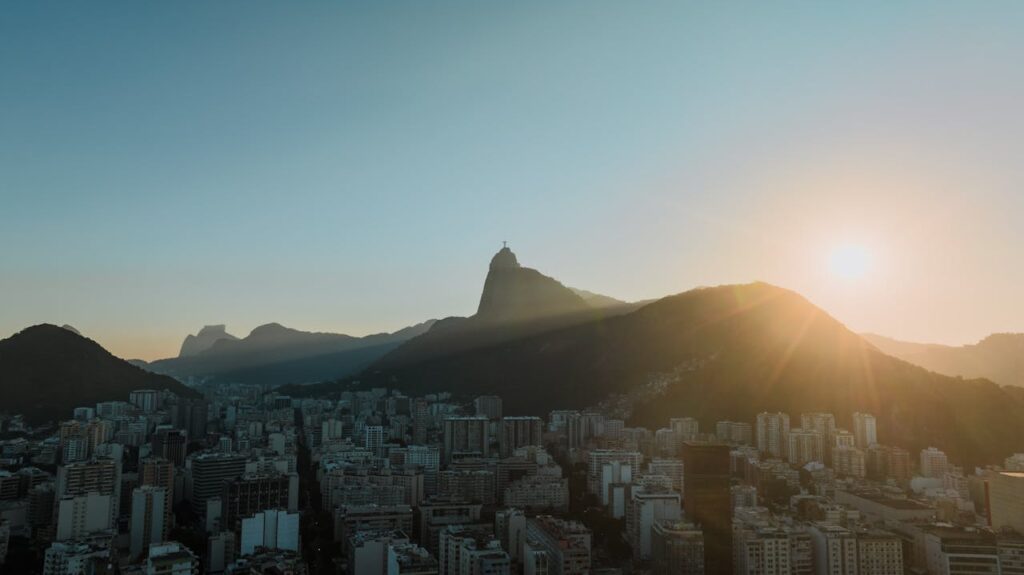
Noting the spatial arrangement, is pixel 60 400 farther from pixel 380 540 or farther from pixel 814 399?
pixel 814 399

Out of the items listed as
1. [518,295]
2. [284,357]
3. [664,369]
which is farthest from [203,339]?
[664,369]

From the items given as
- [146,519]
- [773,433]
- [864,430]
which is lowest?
[146,519]

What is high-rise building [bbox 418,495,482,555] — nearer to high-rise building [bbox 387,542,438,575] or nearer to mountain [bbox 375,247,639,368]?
high-rise building [bbox 387,542,438,575]

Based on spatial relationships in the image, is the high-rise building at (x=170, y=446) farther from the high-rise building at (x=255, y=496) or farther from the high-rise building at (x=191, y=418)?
the high-rise building at (x=255, y=496)

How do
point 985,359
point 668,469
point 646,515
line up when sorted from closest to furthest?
point 646,515 → point 668,469 → point 985,359

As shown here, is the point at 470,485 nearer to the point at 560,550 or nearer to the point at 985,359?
the point at 560,550

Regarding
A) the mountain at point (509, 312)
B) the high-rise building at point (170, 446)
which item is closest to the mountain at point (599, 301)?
the mountain at point (509, 312)

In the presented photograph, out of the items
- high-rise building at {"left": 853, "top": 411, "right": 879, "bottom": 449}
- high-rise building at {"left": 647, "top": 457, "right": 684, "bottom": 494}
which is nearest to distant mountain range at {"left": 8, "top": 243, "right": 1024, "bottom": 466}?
high-rise building at {"left": 853, "top": 411, "right": 879, "bottom": 449}
